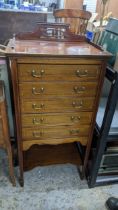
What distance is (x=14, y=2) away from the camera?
288 centimetres

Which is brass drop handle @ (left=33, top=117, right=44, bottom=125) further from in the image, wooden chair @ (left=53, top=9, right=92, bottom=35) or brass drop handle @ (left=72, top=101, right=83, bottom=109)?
wooden chair @ (left=53, top=9, right=92, bottom=35)

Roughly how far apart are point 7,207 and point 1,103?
→ 0.69 meters

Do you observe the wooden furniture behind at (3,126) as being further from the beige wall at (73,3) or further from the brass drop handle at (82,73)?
the beige wall at (73,3)

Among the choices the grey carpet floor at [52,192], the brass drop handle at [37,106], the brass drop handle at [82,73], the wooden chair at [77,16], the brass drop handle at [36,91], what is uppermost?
the wooden chair at [77,16]

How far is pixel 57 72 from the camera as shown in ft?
3.09

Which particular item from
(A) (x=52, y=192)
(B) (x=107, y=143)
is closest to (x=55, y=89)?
(B) (x=107, y=143)

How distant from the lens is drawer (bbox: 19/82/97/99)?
0.96 m

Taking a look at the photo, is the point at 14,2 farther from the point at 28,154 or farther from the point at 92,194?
the point at 92,194

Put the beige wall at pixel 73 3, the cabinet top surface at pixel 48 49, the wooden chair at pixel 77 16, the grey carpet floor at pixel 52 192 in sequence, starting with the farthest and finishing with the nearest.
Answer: the beige wall at pixel 73 3, the wooden chair at pixel 77 16, the grey carpet floor at pixel 52 192, the cabinet top surface at pixel 48 49

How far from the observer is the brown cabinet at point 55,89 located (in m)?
0.90

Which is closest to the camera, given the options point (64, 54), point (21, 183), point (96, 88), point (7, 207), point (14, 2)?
point (64, 54)

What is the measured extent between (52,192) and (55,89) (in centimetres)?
76

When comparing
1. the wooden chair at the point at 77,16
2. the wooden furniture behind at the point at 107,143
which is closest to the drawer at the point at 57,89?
the wooden furniture behind at the point at 107,143

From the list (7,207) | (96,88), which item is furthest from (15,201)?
(96,88)
